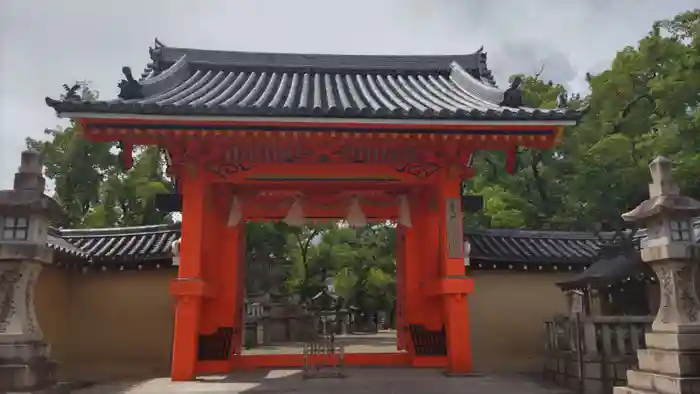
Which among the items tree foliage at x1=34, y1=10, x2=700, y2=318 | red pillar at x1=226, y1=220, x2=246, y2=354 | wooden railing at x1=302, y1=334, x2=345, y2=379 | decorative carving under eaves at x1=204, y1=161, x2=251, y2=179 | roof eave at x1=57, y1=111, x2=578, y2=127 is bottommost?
wooden railing at x1=302, y1=334, x2=345, y2=379

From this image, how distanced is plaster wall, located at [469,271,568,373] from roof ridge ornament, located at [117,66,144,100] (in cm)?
808

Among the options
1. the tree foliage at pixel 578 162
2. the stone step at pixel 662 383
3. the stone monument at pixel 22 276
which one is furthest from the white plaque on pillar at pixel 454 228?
the tree foliage at pixel 578 162

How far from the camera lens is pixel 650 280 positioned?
10.6m

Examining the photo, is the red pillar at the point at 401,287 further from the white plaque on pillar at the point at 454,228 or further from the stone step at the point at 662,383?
the stone step at the point at 662,383

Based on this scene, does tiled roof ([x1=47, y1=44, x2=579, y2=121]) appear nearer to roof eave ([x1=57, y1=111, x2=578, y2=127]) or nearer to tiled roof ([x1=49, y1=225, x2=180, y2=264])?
roof eave ([x1=57, y1=111, x2=578, y2=127])

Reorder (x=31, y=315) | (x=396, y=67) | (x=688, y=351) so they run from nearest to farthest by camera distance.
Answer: (x=688, y=351) < (x=31, y=315) < (x=396, y=67)

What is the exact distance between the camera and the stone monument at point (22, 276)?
272 inches

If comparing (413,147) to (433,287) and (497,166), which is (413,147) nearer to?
(433,287)

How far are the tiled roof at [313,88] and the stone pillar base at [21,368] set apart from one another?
3.43 meters

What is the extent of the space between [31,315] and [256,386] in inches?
134

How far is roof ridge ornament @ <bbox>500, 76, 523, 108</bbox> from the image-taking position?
32.8 ft

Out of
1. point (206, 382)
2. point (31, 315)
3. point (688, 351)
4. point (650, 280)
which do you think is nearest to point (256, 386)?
point (206, 382)

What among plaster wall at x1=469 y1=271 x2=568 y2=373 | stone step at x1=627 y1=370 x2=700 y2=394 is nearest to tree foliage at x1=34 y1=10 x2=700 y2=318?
plaster wall at x1=469 y1=271 x2=568 y2=373

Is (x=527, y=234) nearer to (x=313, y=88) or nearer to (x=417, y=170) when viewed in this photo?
(x=417, y=170)
